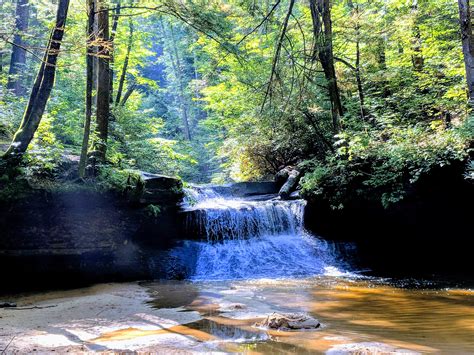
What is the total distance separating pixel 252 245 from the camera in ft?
41.6

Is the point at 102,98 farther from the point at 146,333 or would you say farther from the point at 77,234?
the point at 146,333

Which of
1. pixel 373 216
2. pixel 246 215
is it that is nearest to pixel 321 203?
pixel 373 216

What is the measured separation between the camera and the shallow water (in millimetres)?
4301

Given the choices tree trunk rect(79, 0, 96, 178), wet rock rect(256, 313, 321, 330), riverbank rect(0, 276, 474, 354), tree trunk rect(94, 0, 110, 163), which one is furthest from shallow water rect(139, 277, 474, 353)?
tree trunk rect(94, 0, 110, 163)

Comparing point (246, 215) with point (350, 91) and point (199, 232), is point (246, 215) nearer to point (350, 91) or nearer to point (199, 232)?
point (199, 232)

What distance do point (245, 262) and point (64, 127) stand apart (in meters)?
7.35

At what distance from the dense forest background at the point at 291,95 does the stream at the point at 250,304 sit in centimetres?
230

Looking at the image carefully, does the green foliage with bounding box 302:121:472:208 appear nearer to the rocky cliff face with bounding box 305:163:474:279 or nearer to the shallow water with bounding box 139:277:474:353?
the rocky cliff face with bounding box 305:163:474:279

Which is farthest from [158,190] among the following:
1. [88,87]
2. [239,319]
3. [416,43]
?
[416,43]

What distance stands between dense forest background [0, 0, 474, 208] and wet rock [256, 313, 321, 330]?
2781 mm

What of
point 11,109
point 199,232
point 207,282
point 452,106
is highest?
point 11,109

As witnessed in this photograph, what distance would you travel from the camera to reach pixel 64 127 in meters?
12.6

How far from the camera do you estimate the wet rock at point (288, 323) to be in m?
5.05

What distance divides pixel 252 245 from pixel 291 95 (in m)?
6.33
